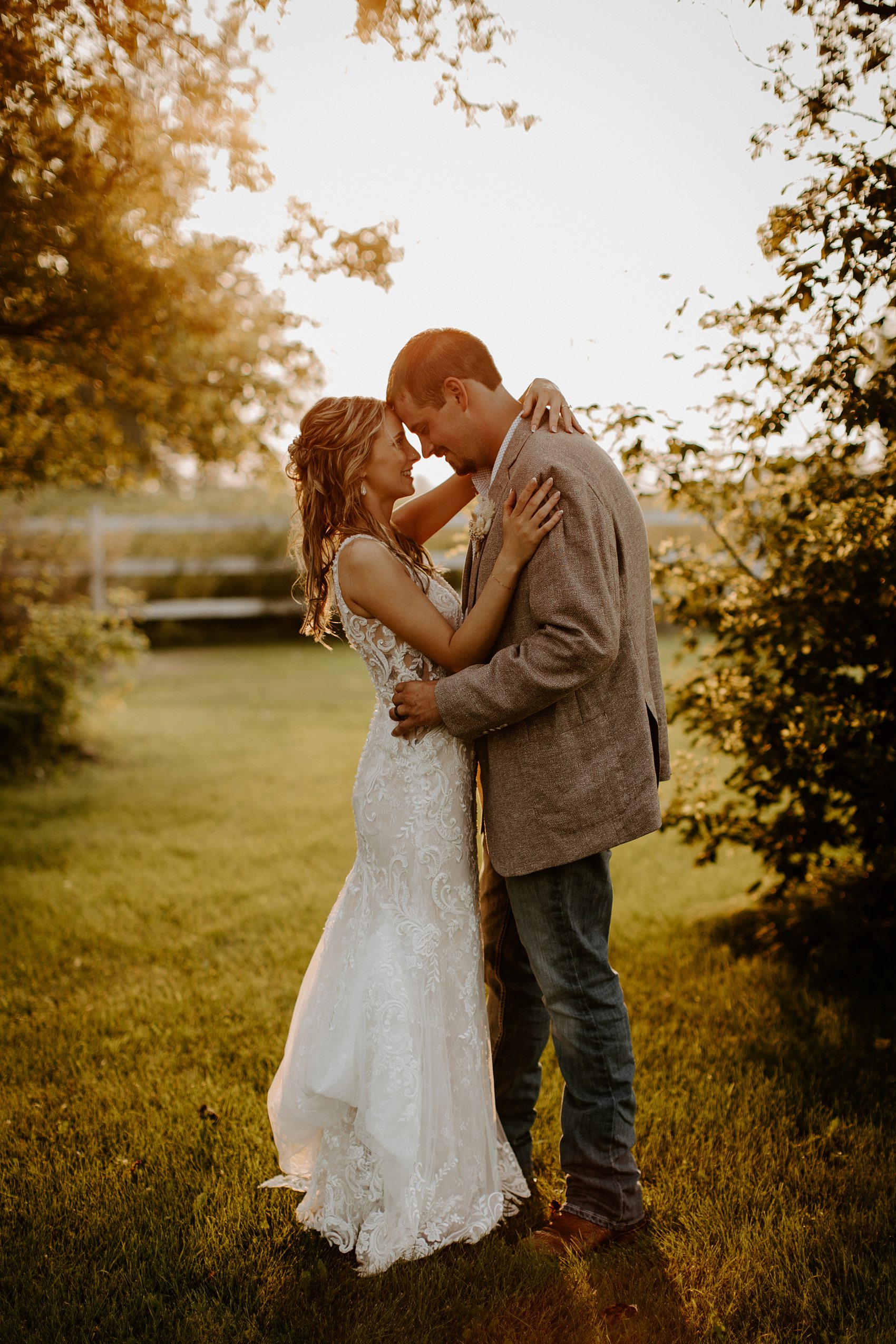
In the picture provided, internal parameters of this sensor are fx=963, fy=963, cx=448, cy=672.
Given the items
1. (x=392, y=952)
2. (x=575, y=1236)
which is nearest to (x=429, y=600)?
(x=392, y=952)

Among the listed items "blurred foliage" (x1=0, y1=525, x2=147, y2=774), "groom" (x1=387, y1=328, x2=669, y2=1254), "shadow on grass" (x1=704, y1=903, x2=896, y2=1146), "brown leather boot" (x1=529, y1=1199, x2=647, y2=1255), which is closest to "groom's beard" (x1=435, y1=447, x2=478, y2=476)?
"groom" (x1=387, y1=328, x2=669, y2=1254)

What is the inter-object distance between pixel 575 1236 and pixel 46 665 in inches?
275

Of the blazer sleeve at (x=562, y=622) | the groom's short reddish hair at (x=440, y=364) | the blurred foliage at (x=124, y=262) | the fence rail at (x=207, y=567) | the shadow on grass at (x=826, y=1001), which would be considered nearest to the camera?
the blazer sleeve at (x=562, y=622)

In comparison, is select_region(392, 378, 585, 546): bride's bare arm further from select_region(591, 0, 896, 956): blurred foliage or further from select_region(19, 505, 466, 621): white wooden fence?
select_region(19, 505, 466, 621): white wooden fence

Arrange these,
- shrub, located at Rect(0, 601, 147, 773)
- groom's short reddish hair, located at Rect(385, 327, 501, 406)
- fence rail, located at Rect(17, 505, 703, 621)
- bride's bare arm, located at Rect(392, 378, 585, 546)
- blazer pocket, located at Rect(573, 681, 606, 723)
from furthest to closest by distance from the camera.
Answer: fence rail, located at Rect(17, 505, 703, 621) < shrub, located at Rect(0, 601, 147, 773) < bride's bare arm, located at Rect(392, 378, 585, 546) < groom's short reddish hair, located at Rect(385, 327, 501, 406) < blazer pocket, located at Rect(573, 681, 606, 723)

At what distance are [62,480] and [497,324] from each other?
16.1 feet

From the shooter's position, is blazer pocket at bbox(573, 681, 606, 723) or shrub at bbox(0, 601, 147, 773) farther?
shrub at bbox(0, 601, 147, 773)

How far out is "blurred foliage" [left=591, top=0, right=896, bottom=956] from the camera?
2.97 m

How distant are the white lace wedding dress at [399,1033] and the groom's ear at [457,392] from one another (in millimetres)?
516

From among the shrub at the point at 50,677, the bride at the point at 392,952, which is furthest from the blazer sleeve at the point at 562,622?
the shrub at the point at 50,677

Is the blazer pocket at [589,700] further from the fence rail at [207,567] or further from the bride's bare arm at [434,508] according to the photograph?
the fence rail at [207,567]

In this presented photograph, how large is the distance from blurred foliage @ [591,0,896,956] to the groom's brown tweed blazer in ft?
3.79

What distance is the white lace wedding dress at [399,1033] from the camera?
2500 mm

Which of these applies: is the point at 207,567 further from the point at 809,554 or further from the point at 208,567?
the point at 809,554
